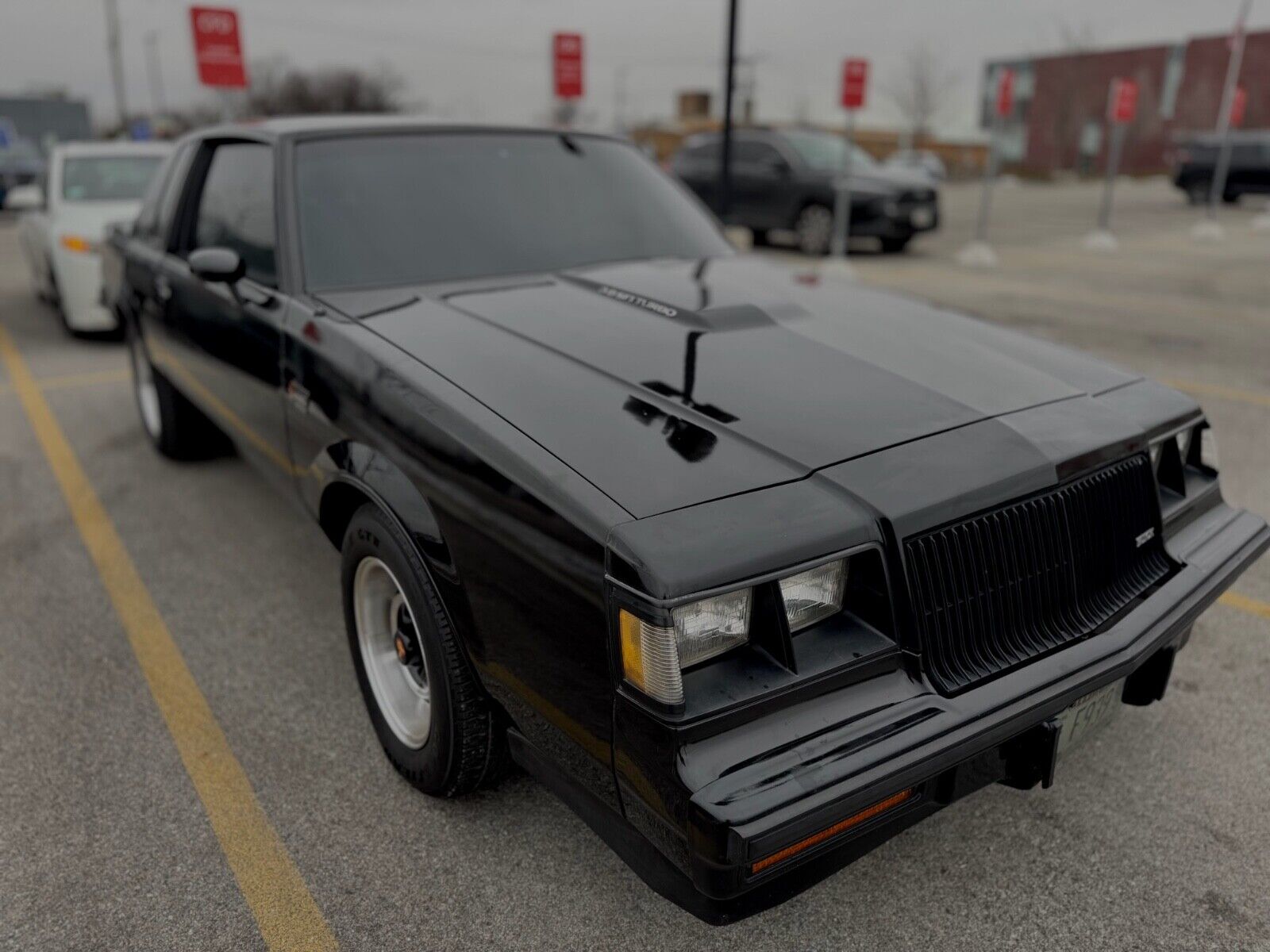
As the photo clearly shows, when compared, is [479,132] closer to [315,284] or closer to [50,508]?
[315,284]

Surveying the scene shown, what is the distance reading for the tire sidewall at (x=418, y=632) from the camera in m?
2.23

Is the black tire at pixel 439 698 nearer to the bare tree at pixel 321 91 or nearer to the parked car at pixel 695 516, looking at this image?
the parked car at pixel 695 516

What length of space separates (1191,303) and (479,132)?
891 cm

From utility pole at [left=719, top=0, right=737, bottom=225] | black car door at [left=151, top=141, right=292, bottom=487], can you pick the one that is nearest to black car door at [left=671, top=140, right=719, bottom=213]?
utility pole at [left=719, top=0, right=737, bottom=225]

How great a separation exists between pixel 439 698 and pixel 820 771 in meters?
0.99

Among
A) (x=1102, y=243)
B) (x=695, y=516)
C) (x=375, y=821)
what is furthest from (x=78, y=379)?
(x=1102, y=243)

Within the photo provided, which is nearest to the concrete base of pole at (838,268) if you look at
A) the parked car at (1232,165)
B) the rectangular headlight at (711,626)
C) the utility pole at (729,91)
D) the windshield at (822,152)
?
the utility pole at (729,91)

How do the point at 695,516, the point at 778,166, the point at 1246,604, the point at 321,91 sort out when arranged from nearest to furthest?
the point at 695,516 < the point at 1246,604 < the point at 778,166 < the point at 321,91

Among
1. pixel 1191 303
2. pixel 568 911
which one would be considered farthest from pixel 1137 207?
pixel 568 911

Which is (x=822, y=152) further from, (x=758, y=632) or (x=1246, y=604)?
(x=758, y=632)

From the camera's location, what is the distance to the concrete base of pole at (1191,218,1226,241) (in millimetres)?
16422

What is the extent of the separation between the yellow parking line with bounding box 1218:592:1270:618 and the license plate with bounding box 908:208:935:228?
35.8ft

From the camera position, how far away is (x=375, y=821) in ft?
8.04

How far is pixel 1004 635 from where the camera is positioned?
6.41 ft
